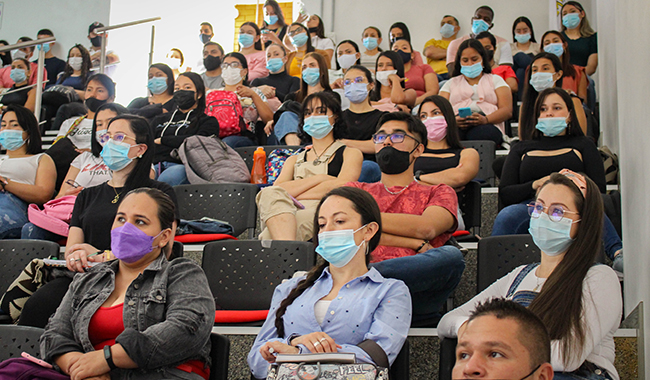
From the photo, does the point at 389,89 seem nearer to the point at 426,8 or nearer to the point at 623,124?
the point at 623,124

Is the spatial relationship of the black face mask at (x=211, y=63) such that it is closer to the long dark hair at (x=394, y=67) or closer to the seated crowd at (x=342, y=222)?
the seated crowd at (x=342, y=222)

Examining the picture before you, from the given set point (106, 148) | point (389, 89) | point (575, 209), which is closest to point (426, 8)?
point (389, 89)

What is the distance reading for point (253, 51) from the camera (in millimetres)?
7375

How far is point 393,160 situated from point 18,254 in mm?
1808

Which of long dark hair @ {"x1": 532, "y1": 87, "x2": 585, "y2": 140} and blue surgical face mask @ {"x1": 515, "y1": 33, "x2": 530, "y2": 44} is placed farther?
blue surgical face mask @ {"x1": 515, "y1": 33, "x2": 530, "y2": 44}

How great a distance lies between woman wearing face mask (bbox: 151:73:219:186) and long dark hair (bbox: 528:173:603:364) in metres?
2.74

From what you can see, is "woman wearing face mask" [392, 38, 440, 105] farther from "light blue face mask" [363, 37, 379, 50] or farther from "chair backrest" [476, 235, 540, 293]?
"chair backrest" [476, 235, 540, 293]

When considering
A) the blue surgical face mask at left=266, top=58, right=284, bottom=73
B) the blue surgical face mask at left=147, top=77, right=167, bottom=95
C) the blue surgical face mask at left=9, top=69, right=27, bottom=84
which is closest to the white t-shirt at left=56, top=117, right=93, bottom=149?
the blue surgical face mask at left=147, top=77, right=167, bottom=95

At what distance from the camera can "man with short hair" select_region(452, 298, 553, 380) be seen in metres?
1.58

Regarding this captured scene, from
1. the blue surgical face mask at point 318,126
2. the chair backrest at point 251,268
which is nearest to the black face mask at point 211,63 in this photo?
the blue surgical face mask at point 318,126

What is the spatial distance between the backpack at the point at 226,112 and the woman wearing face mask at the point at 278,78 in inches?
35.1

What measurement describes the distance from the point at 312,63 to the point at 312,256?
2994mm

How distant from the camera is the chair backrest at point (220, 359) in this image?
227cm

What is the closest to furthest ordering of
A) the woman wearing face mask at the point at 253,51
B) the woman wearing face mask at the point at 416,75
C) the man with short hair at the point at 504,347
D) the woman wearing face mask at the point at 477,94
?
the man with short hair at the point at 504,347
the woman wearing face mask at the point at 477,94
the woman wearing face mask at the point at 416,75
the woman wearing face mask at the point at 253,51
